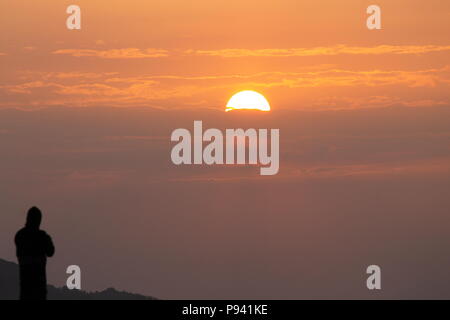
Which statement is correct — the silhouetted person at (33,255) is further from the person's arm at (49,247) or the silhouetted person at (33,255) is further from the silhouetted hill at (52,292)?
the silhouetted hill at (52,292)

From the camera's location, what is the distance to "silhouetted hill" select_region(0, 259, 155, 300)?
41875 millimetres

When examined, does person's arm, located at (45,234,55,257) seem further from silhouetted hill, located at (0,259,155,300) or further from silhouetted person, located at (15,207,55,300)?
silhouetted hill, located at (0,259,155,300)

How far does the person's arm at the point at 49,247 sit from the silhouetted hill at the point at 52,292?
16.7 m

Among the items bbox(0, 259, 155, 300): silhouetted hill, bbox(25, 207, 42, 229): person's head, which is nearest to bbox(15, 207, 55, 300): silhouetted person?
bbox(25, 207, 42, 229): person's head

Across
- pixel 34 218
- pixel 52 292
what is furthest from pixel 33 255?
pixel 52 292

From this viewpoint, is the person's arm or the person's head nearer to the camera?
the person's head

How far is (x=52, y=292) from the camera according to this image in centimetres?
4416

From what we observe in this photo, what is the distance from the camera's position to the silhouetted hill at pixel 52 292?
4188 centimetres

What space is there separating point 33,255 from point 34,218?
0.80 meters

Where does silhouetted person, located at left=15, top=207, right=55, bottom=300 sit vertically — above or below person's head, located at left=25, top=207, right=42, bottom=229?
below
